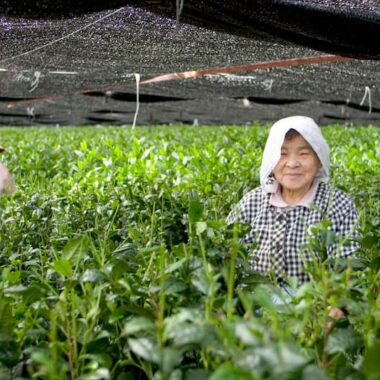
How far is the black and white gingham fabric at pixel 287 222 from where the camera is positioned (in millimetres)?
2883

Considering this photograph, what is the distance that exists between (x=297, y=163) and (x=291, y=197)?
0.53ft

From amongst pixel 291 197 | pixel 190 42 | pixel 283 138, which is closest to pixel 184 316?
pixel 283 138

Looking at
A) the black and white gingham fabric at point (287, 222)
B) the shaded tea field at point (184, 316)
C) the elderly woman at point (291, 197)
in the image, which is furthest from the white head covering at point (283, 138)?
the shaded tea field at point (184, 316)

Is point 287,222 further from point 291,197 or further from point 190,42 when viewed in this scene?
point 190,42

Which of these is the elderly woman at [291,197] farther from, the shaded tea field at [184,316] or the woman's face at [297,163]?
the shaded tea field at [184,316]

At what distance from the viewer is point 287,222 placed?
119 inches

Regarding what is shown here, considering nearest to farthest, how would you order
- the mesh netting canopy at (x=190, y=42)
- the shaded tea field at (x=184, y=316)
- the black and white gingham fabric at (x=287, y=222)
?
the shaded tea field at (x=184, y=316) < the black and white gingham fabric at (x=287, y=222) < the mesh netting canopy at (x=190, y=42)

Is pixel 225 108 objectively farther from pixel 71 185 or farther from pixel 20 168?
pixel 71 185

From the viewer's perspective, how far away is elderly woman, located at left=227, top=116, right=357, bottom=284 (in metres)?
2.91

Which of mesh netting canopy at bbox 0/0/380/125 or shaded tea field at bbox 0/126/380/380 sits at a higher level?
mesh netting canopy at bbox 0/0/380/125

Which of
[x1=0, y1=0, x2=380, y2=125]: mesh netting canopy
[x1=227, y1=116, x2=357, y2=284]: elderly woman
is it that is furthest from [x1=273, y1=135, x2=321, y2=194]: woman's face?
[x1=0, y1=0, x2=380, y2=125]: mesh netting canopy

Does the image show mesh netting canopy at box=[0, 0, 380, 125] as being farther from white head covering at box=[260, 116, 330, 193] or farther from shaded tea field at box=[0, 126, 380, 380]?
shaded tea field at box=[0, 126, 380, 380]

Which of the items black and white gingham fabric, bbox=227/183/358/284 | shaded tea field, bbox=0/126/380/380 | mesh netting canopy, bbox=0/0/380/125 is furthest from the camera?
mesh netting canopy, bbox=0/0/380/125

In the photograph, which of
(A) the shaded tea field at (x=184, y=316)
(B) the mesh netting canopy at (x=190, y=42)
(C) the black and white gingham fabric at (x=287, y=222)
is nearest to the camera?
(A) the shaded tea field at (x=184, y=316)
